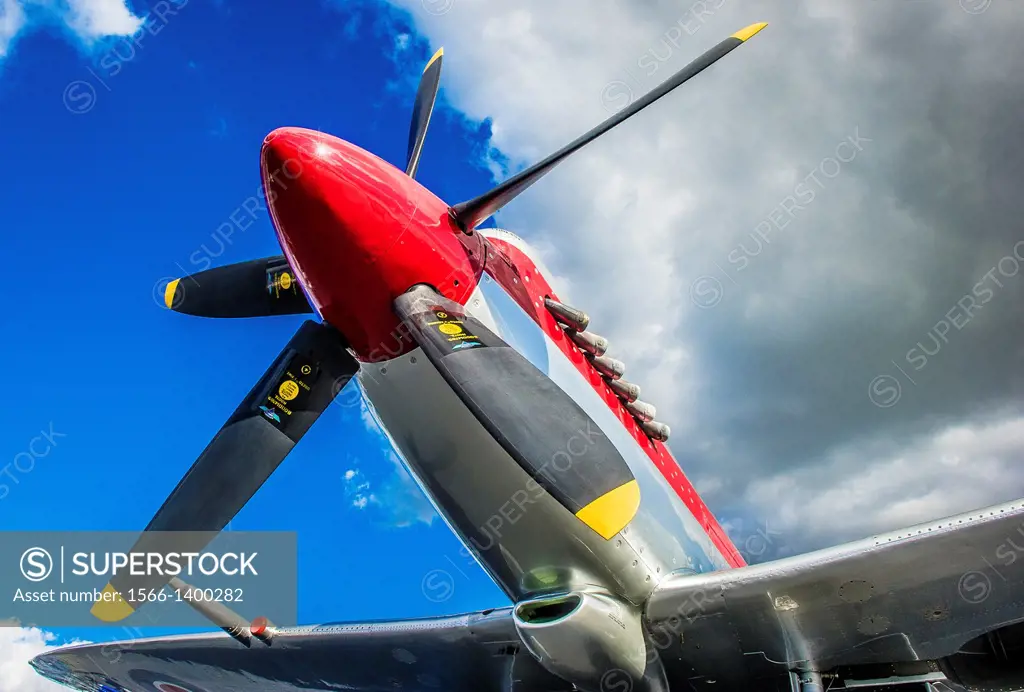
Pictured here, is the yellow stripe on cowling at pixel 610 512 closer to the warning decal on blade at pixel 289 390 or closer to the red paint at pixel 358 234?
the red paint at pixel 358 234

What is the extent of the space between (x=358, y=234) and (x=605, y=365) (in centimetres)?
297

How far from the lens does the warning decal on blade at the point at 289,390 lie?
217 inches

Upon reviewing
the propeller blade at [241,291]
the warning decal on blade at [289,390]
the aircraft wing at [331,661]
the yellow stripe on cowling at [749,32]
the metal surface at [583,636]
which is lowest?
the metal surface at [583,636]

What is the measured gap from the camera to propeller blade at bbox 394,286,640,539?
162 inches

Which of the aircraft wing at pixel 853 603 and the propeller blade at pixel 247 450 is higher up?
the propeller blade at pixel 247 450

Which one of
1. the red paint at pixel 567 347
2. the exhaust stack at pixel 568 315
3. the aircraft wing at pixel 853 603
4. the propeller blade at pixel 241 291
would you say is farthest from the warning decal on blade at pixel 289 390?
the aircraft wing at pixel 853 603

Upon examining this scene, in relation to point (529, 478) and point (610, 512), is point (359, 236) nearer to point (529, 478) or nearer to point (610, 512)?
point (529, 478)

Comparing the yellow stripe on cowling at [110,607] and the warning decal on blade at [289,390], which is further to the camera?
the warning decal on blade at [289,390]

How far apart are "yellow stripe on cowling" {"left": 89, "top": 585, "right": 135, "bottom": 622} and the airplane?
Result: 2 cm

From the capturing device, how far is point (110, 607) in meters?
5.32

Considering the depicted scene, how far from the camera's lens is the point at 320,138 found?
16.5 ft

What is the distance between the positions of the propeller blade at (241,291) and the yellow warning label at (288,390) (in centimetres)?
93

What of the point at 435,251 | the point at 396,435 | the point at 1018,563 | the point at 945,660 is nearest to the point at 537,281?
the point at 435,251

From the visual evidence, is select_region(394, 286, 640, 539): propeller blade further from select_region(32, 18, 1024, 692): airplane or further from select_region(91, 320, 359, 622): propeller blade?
select_region(91, 320, 359, 622): propeller blade
